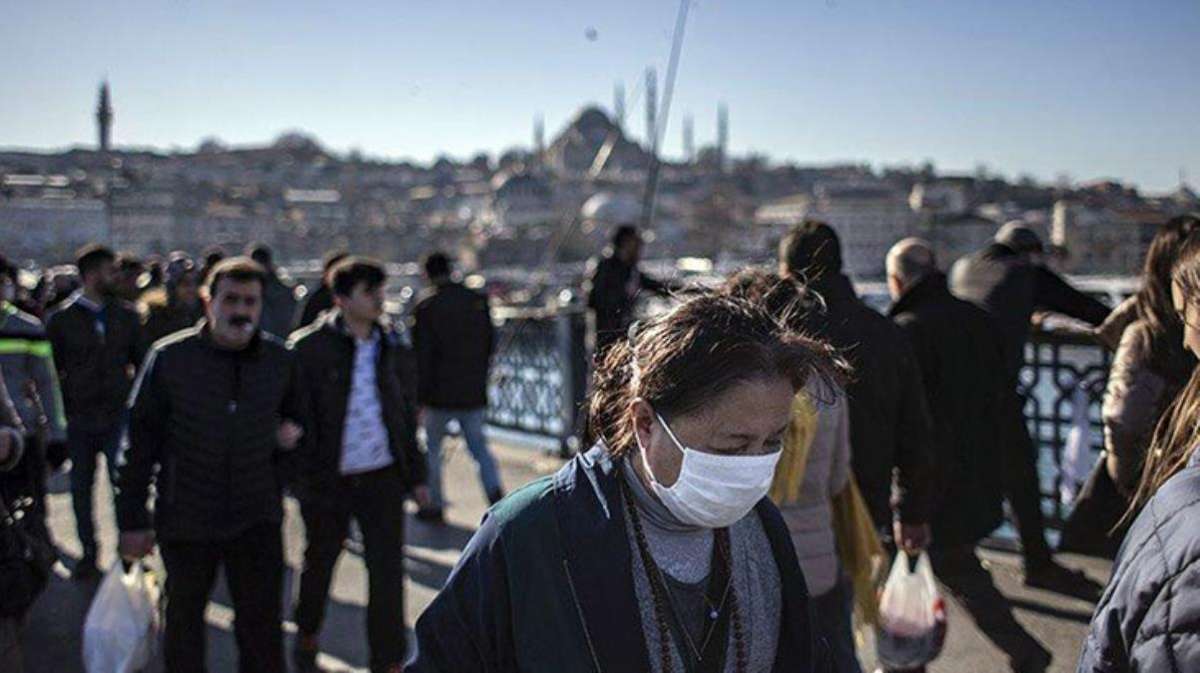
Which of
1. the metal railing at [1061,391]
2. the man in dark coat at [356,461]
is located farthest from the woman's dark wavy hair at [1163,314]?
the man in dark coat at [356,461]

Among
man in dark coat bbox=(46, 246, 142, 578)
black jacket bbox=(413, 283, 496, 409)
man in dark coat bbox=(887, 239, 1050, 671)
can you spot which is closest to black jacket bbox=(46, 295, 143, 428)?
man in dark coat bbox=(46, 246, 142, 578)

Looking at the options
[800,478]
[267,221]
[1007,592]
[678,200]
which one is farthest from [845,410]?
[678,200]

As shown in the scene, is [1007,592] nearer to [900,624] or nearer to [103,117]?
[900,624]

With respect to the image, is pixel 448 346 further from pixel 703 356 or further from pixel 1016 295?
pixel 703 356

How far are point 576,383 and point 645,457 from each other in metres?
6.14

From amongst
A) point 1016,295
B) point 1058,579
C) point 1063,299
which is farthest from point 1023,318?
point 1058,579

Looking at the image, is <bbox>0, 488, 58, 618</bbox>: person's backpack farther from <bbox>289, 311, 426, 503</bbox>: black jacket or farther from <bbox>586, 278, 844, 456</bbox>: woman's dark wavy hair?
<bbox>586, 278, 844, 456</bbox>: woman's dark wavy hair

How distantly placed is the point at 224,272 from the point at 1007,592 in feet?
10.6

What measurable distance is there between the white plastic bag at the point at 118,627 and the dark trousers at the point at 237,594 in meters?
0.19

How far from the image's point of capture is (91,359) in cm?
554

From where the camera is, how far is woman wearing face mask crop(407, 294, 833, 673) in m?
1.54

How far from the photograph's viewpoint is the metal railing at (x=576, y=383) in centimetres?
527

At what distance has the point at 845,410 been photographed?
116 inches

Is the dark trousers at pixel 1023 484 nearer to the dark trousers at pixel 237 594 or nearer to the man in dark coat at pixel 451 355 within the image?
the man in dark coat at pixel 451 355
